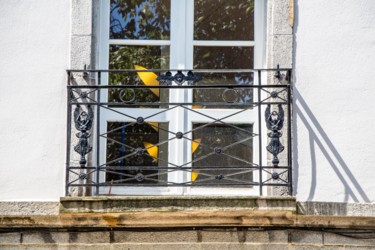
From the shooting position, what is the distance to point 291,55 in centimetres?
629

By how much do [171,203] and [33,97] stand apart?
4.72 ft

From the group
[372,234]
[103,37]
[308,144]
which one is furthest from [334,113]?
[103,37]

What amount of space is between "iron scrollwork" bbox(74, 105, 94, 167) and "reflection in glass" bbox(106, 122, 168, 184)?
36 cm

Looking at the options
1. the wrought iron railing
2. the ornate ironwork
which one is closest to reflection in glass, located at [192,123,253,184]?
the wrought iron railing

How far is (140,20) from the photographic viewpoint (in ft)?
21.7

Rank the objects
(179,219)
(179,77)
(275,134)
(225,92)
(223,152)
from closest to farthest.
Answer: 1. (179,219)
2. (275,134)
3. (179,77)
4. (223,152)
5. (225,92)

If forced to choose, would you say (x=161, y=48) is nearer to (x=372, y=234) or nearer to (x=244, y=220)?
(x=244, y=220)

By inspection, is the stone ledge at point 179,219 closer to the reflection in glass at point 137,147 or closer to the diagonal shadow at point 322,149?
the diagonal shadow at point 322,149

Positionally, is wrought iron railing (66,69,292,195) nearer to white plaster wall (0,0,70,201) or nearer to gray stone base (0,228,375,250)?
white plaster wall (0,0,70,201)

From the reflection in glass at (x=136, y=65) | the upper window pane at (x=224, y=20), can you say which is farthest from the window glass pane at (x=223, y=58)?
the reflection in glass at (x=136, y=65)

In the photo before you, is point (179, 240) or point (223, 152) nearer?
point (179, 240)

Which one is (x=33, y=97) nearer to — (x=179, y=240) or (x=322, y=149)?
(x=179, y=240)

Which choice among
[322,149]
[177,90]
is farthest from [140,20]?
[322,149]

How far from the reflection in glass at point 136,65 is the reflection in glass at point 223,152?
0.49 meters
